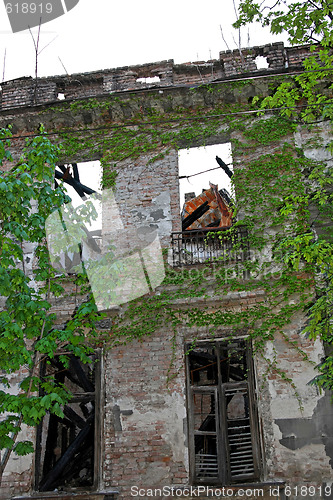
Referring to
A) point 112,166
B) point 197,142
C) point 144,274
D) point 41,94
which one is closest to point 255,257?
point 144,274

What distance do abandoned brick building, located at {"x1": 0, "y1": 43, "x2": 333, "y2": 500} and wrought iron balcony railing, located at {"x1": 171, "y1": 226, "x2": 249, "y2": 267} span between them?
0.03 meters

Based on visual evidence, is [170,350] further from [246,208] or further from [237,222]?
[246,208]

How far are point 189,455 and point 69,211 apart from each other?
392cm

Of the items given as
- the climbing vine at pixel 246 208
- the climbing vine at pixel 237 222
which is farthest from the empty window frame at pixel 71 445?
the climbing vine at pixel 246 208

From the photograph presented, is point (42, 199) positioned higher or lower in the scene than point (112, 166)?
lower

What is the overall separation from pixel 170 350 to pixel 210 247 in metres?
1.91

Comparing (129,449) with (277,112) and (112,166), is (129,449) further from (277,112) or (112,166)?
(277,112)

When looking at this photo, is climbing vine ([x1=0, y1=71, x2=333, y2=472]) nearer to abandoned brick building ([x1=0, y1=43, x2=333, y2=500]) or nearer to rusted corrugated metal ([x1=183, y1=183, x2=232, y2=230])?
abandoned brick building ([x1=0, y1=43, x2=333, y2=500])

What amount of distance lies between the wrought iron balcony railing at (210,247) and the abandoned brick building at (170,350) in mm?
34

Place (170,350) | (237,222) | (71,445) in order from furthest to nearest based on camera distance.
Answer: (71,445) < (237,222) < (170,350)

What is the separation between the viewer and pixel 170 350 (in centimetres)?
805

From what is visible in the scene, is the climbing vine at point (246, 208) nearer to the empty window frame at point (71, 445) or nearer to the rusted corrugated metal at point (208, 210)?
the empty window frame at point (71, 445)

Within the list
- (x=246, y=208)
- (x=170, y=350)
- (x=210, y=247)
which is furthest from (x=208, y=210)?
(x=170, y=350)

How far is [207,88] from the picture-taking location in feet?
31.4
